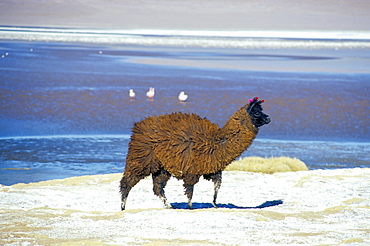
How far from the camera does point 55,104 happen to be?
68.9ft

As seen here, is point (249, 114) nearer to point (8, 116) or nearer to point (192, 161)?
point (192, 161)

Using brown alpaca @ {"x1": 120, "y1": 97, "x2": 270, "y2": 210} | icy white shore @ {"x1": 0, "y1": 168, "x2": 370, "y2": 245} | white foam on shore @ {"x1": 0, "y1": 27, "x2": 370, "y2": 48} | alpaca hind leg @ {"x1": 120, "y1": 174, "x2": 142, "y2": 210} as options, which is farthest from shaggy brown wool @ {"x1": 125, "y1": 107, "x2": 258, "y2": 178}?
white foam on shore @ {"x1": 0, "y1": 27, "x2": 370, "y2": 48}

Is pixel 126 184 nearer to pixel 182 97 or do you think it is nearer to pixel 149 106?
pixel 149 106

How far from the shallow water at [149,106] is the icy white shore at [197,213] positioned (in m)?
2.83

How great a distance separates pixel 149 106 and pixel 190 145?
1328 centimetres

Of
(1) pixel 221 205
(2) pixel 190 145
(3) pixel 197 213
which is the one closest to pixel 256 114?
(2) pixel 190 145

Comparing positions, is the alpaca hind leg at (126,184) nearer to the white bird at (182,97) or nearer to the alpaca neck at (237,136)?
the alpaca neck at (237,136)

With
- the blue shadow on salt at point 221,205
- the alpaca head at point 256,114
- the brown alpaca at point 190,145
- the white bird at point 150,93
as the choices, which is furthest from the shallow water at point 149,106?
the alpaca head at point 256,114

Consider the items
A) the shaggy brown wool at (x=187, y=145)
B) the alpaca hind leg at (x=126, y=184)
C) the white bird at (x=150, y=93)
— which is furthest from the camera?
the white bird at (x=150, y=93)

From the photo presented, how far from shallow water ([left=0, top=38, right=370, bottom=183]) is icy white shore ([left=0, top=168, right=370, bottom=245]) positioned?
2.83m

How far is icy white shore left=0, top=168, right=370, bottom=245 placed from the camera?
664 cm

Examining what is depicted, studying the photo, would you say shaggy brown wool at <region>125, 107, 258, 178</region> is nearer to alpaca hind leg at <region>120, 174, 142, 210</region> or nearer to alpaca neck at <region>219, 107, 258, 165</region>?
alpaca neck at <region>219, 107, 258, 165</region>

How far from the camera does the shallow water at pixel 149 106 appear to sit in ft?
47.5

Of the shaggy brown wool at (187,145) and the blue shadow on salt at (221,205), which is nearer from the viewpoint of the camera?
the shaggy brown wool at (187,145)
